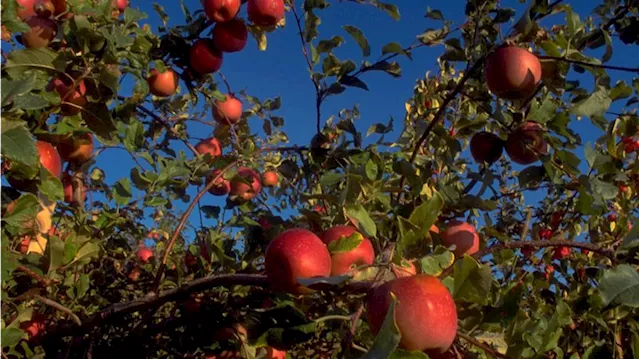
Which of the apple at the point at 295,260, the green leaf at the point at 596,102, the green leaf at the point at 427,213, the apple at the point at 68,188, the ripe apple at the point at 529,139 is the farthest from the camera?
the apple at the point at 68,188

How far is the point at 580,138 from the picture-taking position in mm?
1523

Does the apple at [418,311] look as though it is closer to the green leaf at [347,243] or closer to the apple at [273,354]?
the green leaf at [347,243]

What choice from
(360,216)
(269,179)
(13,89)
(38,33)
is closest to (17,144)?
(13,89)

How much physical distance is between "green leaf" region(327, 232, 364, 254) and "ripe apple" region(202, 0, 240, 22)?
1.44 m

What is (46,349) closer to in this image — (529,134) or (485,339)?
(485,339)

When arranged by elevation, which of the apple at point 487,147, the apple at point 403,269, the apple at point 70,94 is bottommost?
the apple at point 403,269

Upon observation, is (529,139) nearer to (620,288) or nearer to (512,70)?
(512,70)

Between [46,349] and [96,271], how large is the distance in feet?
1.53

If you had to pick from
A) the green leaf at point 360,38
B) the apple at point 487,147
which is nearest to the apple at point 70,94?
the green leaf at point 360,38

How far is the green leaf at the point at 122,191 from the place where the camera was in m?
1.69

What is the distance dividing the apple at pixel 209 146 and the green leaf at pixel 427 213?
5.78 feet

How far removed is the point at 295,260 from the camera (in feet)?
3.75

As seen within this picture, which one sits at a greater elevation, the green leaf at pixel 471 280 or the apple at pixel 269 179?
the apple at pixel 269 179

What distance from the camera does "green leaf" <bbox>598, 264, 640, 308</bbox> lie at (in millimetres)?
938
